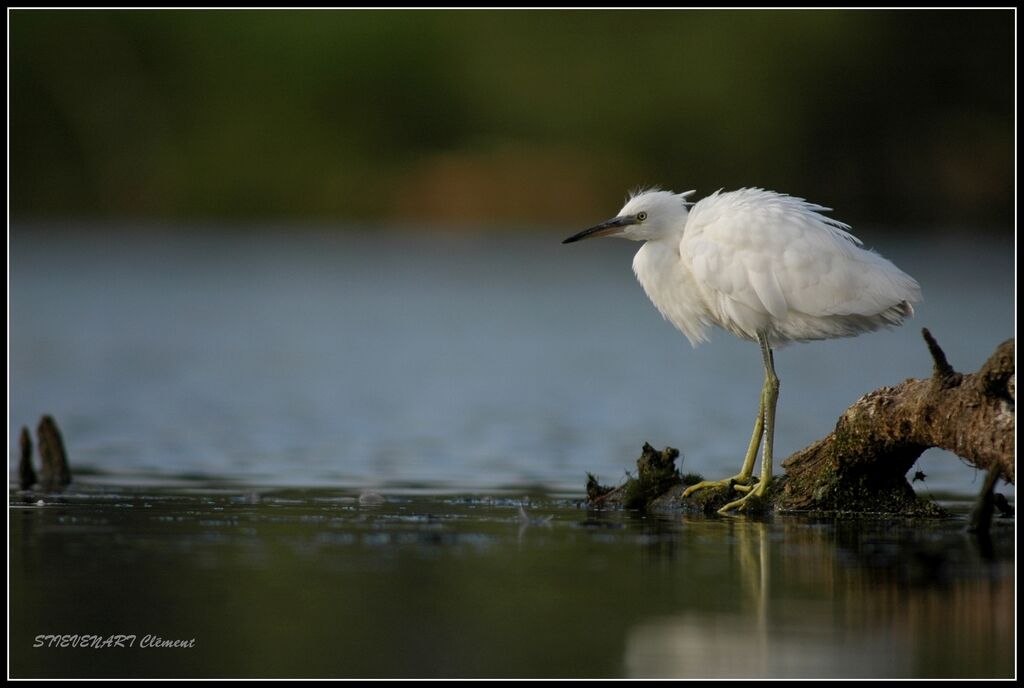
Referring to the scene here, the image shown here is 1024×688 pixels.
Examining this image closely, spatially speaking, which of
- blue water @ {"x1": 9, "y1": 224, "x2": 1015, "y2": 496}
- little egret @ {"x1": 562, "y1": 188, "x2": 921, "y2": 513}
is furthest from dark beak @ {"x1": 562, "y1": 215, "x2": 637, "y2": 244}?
blue water @ {"x1": 9, "y1": 224, "x2": 1015, "y2": 496}

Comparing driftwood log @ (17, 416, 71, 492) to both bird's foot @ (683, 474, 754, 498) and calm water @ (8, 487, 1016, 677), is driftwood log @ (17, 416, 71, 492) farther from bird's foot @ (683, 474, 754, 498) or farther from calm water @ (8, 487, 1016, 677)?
bird's foot @ (683, 474, 754, 498)

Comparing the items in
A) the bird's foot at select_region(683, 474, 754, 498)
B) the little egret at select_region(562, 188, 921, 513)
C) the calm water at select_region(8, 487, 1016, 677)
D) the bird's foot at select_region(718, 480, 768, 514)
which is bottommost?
the calm water at select_region(8, 487, 1016, 677)

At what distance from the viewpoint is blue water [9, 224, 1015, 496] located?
15.0 m

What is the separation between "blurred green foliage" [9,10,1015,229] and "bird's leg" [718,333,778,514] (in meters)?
36.7

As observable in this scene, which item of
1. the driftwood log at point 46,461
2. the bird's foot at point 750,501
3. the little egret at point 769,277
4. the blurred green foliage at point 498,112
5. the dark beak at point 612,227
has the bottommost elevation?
the bird's foot at point 750,501

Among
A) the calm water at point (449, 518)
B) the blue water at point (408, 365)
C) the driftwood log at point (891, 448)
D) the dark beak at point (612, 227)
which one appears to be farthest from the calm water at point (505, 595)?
the blue water at point (408, 365)

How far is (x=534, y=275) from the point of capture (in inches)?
1587

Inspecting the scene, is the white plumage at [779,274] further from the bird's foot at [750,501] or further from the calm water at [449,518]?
the calm water at [449,518]

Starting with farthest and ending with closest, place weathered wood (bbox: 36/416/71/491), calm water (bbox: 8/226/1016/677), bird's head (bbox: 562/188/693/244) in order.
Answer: weathered wood (bbox: 36/416/71/491) < bird's head (bbox: 562/188/693/244) < calm water (bbox: 8/226/1016/677)

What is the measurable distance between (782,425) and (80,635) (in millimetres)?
10805

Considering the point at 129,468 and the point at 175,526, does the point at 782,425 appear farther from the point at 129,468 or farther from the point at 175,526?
the point at 175,526

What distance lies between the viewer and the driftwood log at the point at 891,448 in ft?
31.5

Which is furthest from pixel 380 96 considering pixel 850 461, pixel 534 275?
pixel 850 461

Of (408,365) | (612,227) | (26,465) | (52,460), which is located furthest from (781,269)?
(408,365)
